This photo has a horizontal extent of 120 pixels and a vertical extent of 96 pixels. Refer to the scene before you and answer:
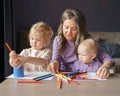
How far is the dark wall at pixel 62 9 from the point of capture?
148 inches

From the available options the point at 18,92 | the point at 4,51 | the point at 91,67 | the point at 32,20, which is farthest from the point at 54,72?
the point at 32,20

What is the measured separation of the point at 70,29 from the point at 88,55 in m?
0.20

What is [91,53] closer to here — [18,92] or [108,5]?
[18,92]

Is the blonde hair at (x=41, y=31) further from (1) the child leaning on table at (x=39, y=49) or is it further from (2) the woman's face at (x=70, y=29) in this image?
(2) the woman's face at (x=70, y=29)

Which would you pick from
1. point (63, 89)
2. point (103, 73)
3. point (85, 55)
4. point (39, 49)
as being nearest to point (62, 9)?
point (39, 49)

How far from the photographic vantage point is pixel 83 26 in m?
1.54

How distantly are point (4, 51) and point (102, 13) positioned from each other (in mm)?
1696

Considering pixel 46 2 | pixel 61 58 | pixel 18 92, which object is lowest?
pixel 18 92

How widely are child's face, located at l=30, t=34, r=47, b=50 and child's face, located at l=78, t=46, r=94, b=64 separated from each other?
0.91 feet

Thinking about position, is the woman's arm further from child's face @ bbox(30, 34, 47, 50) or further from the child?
child's face @ bbox(30, 34, 47, 50)

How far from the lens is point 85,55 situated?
1.41 m

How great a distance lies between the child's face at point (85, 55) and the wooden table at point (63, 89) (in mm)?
266

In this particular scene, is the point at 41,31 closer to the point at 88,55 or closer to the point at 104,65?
the point at 88,55

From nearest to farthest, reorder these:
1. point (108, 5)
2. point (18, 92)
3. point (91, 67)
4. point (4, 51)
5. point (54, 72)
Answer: point (18, 92) → point (54, 72) → point (91, 67) → point (4, 51) → point (108, 5)
